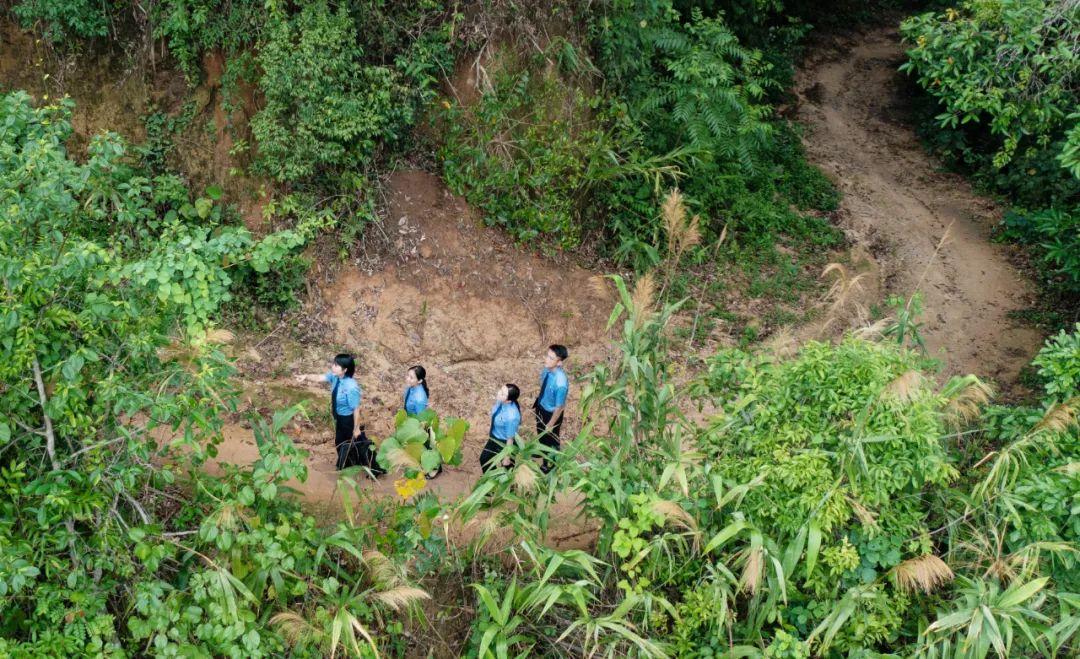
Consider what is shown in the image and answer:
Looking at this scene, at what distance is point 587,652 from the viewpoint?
18.4ft

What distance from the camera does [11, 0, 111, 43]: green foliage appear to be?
8.87 meters

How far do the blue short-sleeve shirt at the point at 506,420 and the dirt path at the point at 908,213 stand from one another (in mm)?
5905

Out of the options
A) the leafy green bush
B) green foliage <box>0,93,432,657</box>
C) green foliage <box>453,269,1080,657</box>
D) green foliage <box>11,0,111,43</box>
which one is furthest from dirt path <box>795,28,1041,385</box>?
green foliage <box>11,0,111,43</box>

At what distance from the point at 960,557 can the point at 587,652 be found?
101 inches

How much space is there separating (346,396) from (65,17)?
17.6 ft

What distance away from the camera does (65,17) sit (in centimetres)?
908

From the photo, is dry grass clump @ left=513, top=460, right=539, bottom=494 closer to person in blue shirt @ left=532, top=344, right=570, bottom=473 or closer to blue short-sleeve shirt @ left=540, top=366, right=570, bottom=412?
person in blue shirt @ left=532, top=344, right=570, bottom=473

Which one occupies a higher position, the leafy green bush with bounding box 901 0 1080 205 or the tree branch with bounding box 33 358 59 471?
the leafy green bush with bounding box 901 0 1080 205

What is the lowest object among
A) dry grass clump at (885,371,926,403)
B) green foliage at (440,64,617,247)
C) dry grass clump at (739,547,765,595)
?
dry grass clump at (739,547,765,595)

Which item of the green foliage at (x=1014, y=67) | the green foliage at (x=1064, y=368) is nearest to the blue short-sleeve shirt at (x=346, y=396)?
the green foliage at (x=1064, y=368)

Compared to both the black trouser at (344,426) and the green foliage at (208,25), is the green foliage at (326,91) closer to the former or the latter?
the green foliage at (208,25)

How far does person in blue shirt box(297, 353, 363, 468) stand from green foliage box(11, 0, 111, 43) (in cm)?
487

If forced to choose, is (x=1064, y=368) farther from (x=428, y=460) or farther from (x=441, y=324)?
(x=441, y=324)

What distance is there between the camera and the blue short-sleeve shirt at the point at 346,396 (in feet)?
24.0
